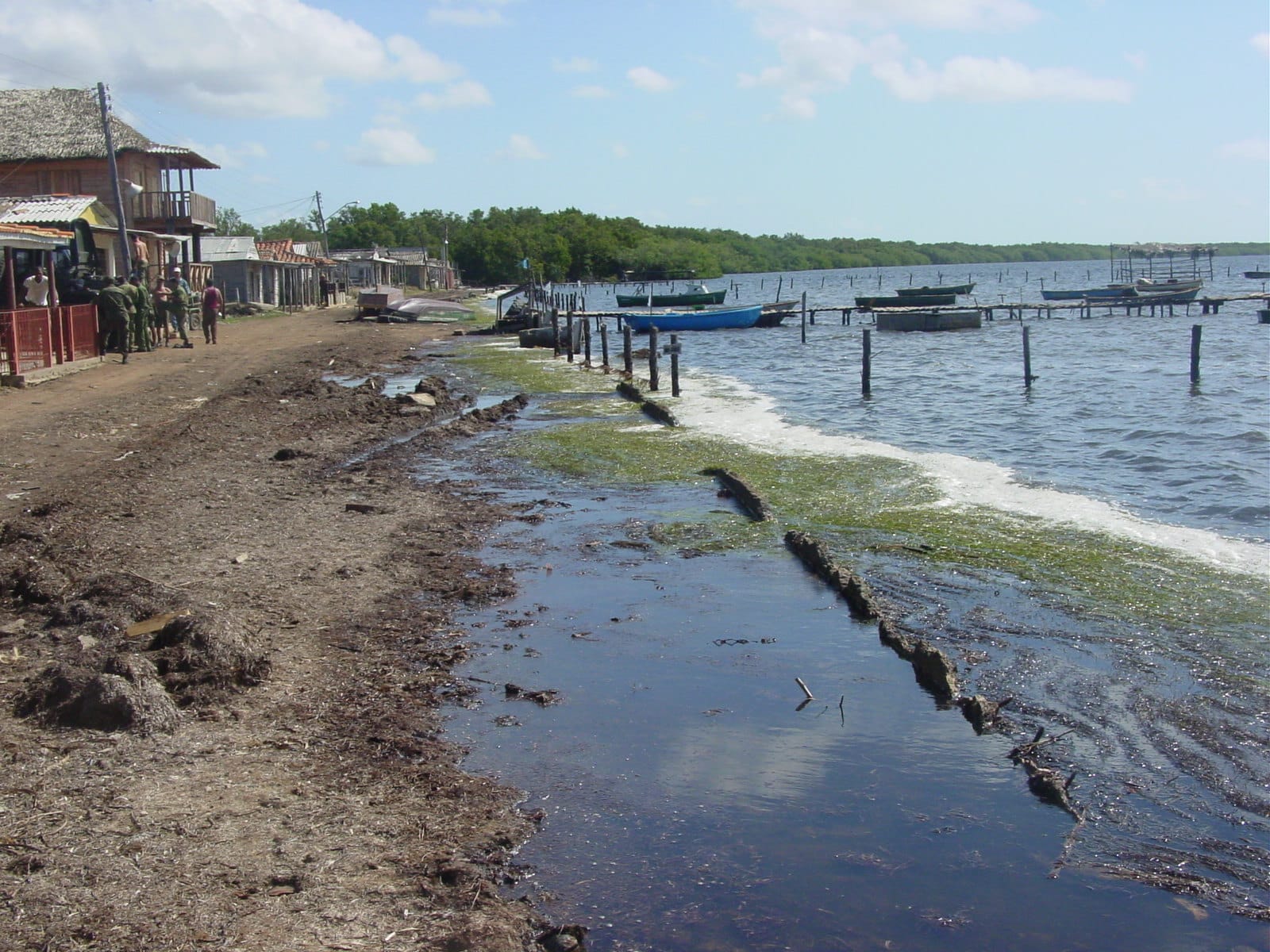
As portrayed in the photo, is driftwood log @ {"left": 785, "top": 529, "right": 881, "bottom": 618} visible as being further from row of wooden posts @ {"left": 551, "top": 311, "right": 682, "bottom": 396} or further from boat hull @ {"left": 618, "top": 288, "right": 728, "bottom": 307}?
boat hull @ {"left": 618, "top": 288, "right": 728, "bottom": 307}

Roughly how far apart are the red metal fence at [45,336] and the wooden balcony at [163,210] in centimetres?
1999

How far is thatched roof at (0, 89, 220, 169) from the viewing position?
4191 cm

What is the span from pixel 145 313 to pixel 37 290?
4700 millimetres

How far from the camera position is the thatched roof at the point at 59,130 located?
41.9m

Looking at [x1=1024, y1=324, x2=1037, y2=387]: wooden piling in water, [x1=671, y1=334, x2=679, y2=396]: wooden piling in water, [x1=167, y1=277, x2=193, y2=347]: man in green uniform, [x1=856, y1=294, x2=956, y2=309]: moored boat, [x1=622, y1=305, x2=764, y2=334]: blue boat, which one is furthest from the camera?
[x1=856, y1=294, x2=956, y2=309]: moored boat


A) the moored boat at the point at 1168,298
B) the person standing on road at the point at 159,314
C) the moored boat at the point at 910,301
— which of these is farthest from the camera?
the moored boat at the point at 910,301

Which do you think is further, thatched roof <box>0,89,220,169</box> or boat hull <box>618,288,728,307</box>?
boat hull <box>618,288,728,307</box>

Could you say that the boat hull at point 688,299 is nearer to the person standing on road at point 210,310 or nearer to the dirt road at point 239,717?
the person standing on road at point 210,310

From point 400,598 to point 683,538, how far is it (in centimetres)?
334

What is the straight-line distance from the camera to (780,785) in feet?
20.0

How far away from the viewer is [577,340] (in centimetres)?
4038

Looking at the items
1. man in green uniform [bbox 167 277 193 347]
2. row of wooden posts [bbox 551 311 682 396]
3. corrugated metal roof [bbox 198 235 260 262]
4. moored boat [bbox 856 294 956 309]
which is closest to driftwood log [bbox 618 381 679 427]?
row of wooden posts [bbox 551 311 682 396]

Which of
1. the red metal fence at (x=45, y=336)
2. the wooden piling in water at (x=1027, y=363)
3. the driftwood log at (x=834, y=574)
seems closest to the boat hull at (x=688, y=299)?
the wooden piling in water at (x=1027, y=363)

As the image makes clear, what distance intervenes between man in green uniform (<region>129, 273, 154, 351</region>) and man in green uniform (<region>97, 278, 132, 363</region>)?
68 centimetres
